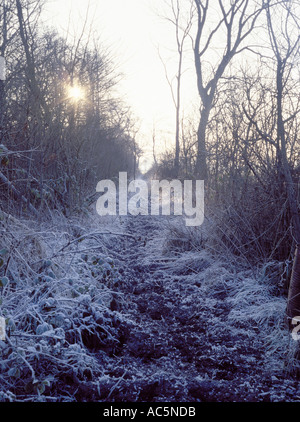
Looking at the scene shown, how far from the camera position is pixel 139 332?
3.06m

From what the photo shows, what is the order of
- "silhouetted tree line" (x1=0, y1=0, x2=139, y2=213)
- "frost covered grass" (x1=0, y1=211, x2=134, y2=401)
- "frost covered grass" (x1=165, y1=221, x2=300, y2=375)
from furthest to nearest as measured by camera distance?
1. "silhouetted tree line" (x1=0, y1=0, x2=139, y2=213)
2. "frost covered grass" (x1=165, y1=221, x2=300, y2=375)
3. "frost covered grass" (x1=0, y1=211, x2=134, y2=401)

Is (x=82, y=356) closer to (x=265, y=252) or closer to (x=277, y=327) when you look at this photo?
(x=277, y=327)

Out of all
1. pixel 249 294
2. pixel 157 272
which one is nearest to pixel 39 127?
pixel 157 272

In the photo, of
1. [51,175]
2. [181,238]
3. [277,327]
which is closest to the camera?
[277,327]

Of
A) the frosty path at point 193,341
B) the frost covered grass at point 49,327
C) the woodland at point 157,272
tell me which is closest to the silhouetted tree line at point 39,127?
the woodland at point 157,272

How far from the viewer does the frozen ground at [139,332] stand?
219 cm

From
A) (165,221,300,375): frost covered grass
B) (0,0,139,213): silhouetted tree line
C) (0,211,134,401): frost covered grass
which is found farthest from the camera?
(0,0,139,213): silhouetted tree line

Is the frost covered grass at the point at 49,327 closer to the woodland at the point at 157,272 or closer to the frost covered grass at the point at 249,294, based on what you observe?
the woodland at the point at 157,272

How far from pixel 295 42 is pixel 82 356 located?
12.2ft

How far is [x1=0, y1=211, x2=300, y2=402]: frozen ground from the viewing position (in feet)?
7.18

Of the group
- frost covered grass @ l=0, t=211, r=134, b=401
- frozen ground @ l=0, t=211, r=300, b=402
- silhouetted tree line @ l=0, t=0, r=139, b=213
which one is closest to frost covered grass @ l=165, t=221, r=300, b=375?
frozen ground @ l=0, t=211, r=300, b=402

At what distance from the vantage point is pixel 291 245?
3744mm

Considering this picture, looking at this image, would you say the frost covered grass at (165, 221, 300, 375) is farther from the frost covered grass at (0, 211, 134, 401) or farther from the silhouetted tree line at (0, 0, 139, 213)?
the silhouetted tree line at (0, 0, 139, 213)
